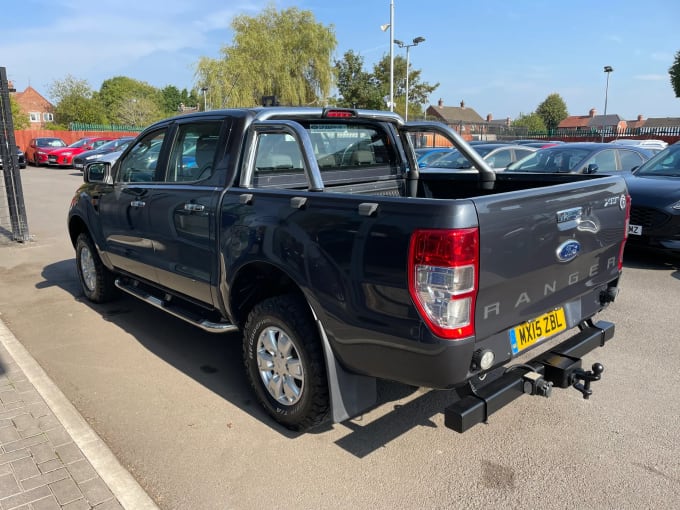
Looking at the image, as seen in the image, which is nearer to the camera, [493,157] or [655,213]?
[655,213]

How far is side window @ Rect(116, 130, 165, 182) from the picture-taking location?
457cm

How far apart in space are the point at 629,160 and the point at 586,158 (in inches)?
45.6

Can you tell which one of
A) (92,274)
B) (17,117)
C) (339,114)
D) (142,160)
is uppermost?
(17,117)

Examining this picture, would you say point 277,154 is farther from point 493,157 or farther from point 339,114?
point 493,157

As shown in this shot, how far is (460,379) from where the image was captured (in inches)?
98.5

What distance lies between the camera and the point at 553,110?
330ft

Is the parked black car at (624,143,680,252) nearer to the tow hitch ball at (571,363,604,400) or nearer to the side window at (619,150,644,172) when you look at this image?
the side window at (619,150,644,172)

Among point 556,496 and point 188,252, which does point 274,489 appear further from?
point 188,252

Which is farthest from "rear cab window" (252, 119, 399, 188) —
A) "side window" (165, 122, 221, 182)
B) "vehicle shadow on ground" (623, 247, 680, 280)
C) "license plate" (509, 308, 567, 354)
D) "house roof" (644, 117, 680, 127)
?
"house roof" (644, 117, 680, 127)

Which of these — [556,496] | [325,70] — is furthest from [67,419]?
[325,70]

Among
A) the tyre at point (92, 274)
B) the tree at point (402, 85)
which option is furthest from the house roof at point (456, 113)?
the tyre at point (92, 274)

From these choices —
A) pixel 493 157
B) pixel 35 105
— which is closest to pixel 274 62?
pixel 493 157

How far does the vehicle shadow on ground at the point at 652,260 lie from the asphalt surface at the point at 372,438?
2.34 m

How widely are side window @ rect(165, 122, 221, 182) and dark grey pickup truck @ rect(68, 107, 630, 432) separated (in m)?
0.02
